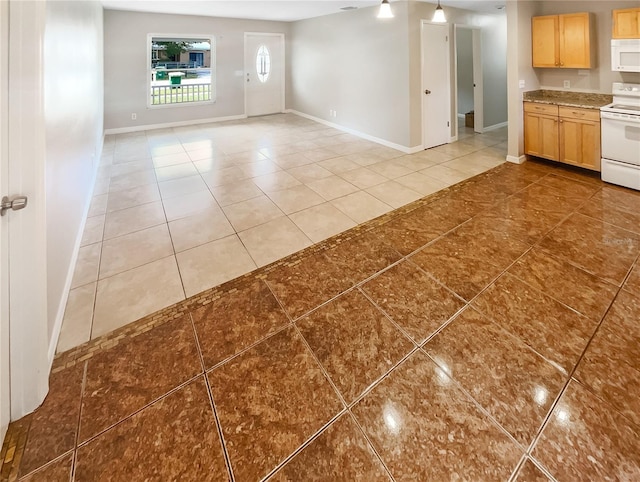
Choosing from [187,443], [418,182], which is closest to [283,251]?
[187,443]

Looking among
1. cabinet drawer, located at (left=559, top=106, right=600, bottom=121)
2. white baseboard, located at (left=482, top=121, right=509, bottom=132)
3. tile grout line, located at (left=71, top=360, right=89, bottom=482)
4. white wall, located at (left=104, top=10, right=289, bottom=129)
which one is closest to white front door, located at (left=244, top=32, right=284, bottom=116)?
white wall, located at (left=104, top=10, right=289, bottom=129)

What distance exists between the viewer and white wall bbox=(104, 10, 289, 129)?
6.63 m

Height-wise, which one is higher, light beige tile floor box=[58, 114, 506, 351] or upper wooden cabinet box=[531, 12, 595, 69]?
upper wooden cabinet box=[531, 12, 595, 69]

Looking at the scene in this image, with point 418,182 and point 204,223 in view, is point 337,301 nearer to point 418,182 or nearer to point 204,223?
point 204,223

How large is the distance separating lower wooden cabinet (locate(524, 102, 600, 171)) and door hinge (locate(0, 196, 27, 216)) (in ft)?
17.8

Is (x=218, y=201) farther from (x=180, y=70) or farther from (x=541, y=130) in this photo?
(x=180, y=70)

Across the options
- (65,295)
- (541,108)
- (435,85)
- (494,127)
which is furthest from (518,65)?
(65,295)

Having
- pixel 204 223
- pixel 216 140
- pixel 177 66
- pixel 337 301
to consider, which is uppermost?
pixel 177 66

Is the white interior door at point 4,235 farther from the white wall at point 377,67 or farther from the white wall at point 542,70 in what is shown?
the white wall at point 542,70

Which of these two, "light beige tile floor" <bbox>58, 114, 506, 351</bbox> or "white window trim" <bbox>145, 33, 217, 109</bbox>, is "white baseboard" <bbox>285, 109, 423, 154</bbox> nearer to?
"light beige tile floor" <bbox>58, 114, 506, 351</bbox>

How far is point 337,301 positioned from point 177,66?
325 inches

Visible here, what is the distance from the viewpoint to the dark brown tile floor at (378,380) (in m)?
1.25

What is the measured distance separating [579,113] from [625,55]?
677 mm

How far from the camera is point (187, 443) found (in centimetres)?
132
